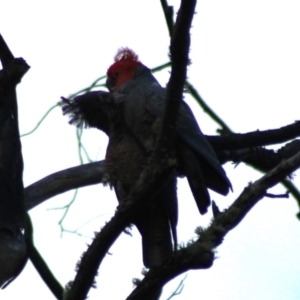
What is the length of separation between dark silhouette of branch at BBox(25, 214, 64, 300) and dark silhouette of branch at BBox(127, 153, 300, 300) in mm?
1171

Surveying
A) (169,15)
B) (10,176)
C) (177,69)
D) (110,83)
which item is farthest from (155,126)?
(110,83)

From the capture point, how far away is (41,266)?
4.44 metres

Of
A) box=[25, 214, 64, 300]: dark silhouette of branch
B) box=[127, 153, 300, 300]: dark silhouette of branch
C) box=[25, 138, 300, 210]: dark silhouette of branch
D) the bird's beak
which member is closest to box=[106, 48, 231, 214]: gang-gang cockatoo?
the bird's beak

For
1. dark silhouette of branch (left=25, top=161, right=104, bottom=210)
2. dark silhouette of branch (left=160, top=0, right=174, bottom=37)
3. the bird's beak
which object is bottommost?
dark silhouette of branch (left=160, top=0, right=174, bottom=37)

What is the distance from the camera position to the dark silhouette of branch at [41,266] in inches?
165

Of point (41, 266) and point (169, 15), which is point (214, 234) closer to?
point (169, 15)

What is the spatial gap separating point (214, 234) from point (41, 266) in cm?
175

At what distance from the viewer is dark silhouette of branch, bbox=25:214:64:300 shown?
4.20m

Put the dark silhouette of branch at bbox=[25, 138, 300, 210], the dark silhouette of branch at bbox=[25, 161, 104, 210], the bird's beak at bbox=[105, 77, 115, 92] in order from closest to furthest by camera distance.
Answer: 1. the dark silhouette of branch at bbox=[25, 138, 300, 210]
2. the dark silhouette of branch at bbox=[25, 161, 104, 210]
3. the bird's beak at bbox=[105, 77, 115, 92]

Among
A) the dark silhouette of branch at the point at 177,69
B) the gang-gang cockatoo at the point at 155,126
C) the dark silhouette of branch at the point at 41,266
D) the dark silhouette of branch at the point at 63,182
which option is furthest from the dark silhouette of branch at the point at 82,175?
the dark silhouette of branch at the point at 177,69

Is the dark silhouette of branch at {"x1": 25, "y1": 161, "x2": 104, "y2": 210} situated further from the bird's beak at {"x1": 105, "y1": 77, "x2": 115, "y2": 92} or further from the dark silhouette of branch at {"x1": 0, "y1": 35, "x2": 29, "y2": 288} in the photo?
the dark silhouette of branch at {"x1": 0, "y1": 35, "x2": 29, "y2": 288}

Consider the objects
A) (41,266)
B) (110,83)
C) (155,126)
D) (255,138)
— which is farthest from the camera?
(110,83)

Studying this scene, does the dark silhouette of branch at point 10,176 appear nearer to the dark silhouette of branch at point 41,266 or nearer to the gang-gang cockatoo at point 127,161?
the gang-gang cockatoo at point 127,161

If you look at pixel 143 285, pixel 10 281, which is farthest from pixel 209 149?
pixel 10 281
